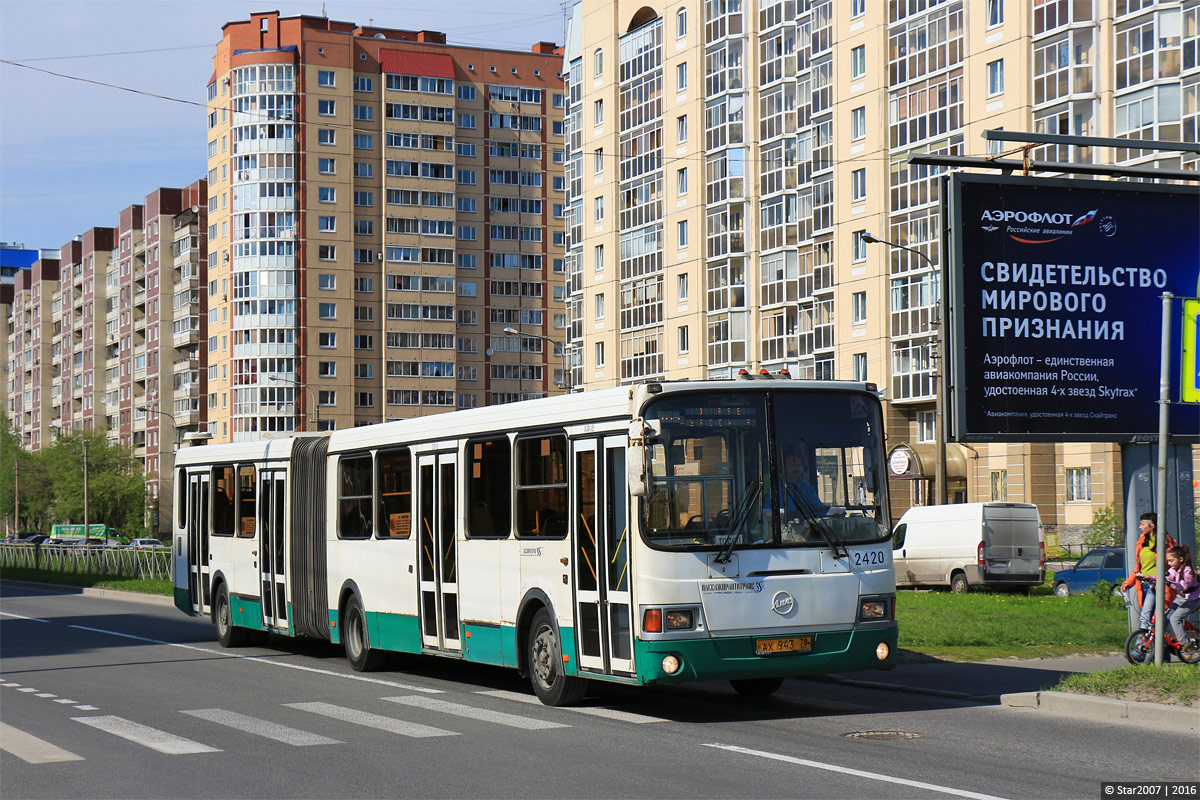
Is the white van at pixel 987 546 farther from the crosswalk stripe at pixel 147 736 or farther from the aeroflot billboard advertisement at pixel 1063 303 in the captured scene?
the crosswalk stripe at pixel 147 736

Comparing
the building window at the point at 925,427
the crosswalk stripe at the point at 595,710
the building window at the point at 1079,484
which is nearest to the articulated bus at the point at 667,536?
the crosswalk stripe at the point at 595,710

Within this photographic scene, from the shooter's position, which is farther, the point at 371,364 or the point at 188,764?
the point at 371,364

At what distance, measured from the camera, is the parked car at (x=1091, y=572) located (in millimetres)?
36875

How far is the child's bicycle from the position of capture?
53.5 ft

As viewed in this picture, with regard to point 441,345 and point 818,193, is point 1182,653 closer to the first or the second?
point 818,193

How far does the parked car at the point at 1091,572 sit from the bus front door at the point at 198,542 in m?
21.2

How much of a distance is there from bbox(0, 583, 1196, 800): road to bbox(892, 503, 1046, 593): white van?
76.0 ft

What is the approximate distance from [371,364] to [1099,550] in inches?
3251

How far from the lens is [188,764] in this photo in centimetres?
1116

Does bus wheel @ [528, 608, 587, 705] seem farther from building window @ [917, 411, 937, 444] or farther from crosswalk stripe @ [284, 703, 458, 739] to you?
building window @ [917, 411, 937, 444]

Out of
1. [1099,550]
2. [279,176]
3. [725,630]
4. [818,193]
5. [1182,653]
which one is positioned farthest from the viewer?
[279,176]

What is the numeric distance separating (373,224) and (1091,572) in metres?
84.7

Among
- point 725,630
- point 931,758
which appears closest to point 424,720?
point 725,630

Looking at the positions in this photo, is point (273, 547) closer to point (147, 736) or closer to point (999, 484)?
point (147, 736)
